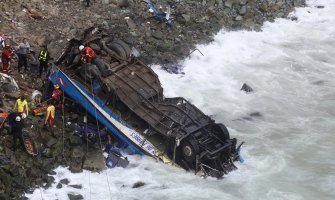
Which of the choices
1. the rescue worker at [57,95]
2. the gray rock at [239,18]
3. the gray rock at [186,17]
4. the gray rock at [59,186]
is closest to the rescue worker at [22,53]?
the rescue worker at [57,95]

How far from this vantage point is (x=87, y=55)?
1462 cm

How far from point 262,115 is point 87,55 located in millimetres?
6446

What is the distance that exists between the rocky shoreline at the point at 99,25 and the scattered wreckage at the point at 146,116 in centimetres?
96

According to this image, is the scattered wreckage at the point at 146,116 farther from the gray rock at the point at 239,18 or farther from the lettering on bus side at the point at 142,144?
the gray rock at the point at 239,18

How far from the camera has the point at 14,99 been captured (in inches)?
567

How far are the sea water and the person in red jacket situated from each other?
327cm

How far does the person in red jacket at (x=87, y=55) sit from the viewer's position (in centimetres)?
1462

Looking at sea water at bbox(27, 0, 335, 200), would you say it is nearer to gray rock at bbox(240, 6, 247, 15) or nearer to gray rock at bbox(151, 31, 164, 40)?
gray rock at bbox(240, 6, 247, 15)

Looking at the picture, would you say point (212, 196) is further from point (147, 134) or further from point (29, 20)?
point (29, 20)

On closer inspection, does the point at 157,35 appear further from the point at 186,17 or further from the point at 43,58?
the point at 43,58

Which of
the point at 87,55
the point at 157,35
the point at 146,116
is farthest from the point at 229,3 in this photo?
the point at 146,116

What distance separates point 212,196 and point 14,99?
20.6ft

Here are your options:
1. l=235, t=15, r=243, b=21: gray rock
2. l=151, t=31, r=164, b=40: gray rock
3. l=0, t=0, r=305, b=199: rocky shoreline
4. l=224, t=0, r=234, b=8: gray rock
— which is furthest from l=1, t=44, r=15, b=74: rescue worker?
l=224, t=0, r=234, b=8: gray rock

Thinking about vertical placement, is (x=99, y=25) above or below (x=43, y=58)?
below
